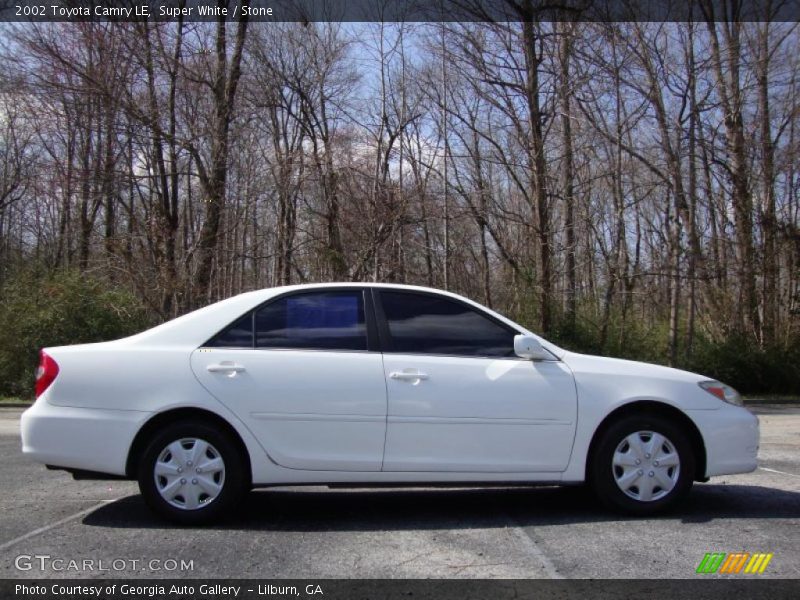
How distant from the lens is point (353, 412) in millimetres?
4750

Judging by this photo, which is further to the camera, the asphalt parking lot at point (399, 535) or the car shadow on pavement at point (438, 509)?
the car shadow on pavement at point (438, 509)

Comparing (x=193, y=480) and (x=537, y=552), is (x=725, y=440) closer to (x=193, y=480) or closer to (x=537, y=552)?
(x=537, y=552)

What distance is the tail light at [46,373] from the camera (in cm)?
477

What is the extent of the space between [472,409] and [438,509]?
40.1 inches

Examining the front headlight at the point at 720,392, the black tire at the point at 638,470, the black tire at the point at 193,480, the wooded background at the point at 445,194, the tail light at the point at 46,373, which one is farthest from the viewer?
the wooded background at the point at 445,194

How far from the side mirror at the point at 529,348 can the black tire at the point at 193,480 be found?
6.53 ft

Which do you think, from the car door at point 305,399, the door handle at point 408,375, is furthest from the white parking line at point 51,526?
the door handle at point 408,375

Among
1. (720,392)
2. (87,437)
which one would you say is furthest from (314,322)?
(720,392)

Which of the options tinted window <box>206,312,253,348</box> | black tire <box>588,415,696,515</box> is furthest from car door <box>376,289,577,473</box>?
tinted window <box>206,312,253,348</box>

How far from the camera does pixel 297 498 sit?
581 centimetres

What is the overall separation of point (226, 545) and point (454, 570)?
4.59 feet

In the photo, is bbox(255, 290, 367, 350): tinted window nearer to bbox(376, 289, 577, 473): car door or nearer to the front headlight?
bbox(376, 289, 577, 473): car door

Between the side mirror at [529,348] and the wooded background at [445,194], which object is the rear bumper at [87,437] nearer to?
the side mirror at [529,348]

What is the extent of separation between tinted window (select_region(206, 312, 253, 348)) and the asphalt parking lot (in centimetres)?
119
